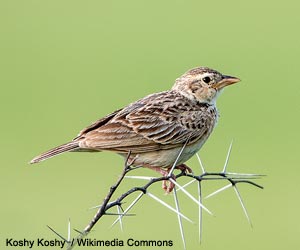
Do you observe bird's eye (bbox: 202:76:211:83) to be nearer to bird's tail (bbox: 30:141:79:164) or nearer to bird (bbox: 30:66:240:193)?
bird (bbox: 30:66:240:193)

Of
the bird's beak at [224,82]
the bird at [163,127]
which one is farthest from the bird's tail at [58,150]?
the bird's beak at [224,82]

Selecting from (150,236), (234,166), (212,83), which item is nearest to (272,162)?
(234,166)

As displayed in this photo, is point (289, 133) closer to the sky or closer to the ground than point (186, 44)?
closer to the ground

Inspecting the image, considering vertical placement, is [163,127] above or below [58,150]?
above

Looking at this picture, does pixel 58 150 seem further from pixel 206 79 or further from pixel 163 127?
pixel 206 79

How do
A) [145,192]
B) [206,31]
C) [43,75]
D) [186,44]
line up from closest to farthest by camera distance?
[145,192], [43,75], [186,44], [206,31]

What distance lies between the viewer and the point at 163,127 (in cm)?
689

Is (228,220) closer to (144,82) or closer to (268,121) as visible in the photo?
(268,121)

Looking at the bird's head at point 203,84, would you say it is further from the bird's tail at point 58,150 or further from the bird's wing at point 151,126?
the bird's tail at point 58,150

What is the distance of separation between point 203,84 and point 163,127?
81 cm

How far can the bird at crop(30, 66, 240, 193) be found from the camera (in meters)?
6.34

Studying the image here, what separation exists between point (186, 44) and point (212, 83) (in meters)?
17.1

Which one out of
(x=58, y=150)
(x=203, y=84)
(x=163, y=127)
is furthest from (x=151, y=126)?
(x=58, y=150)

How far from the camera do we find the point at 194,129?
23.3 ft
